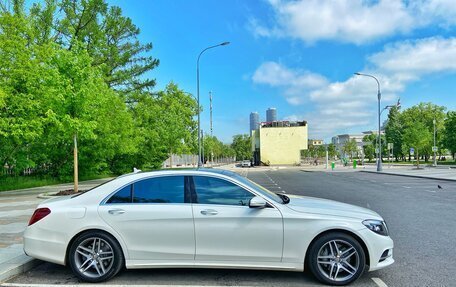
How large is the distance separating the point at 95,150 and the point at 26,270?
18.7 m

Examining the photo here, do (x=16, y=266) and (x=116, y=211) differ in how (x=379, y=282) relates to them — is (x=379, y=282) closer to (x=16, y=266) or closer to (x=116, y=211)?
(x=116, y=211)

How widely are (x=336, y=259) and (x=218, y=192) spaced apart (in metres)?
1.71

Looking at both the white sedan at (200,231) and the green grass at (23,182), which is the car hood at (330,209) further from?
the green grass at (23,182)

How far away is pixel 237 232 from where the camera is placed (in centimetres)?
480

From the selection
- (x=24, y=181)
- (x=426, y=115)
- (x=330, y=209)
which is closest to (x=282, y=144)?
(x=426, y=115)

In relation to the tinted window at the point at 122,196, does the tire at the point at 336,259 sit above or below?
below

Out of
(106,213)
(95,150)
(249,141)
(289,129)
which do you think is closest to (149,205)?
(106,213)

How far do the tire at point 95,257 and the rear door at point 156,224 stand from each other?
7.7 inches

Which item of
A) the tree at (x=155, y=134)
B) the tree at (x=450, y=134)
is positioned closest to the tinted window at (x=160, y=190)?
the tree at (x=155, y=134)

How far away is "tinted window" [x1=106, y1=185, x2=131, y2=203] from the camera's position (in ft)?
16.8

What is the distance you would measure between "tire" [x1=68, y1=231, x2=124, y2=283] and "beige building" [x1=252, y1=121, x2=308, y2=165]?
81555mm

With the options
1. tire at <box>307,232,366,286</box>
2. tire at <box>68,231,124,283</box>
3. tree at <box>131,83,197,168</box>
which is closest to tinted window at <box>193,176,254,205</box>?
tire at <box>307,232,366,286</box>

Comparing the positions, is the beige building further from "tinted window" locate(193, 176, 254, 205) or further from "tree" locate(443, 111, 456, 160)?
"tinted window" locate(193, 176, 254, 205)

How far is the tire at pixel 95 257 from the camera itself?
498 centimetres
